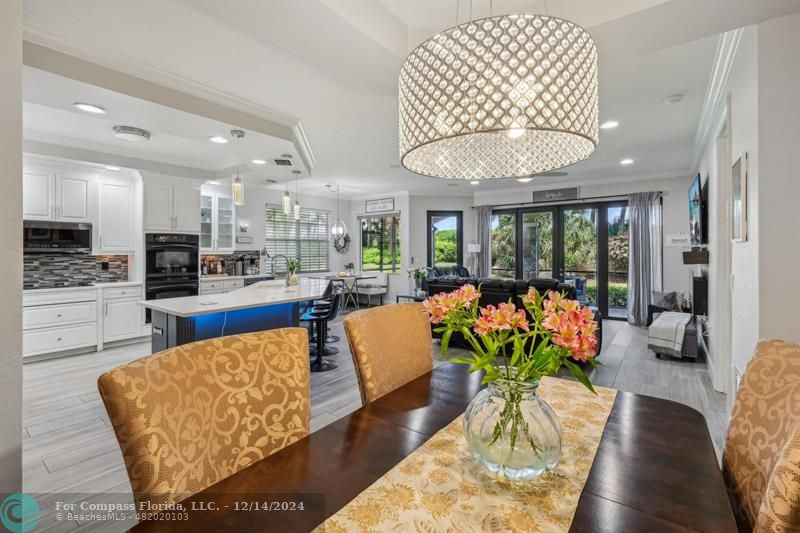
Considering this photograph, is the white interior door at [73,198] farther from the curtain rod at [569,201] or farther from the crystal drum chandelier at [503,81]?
the curtain rod at [569,201]

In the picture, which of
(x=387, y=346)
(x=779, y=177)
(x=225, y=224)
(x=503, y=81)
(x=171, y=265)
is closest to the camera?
(x=503, y=81)

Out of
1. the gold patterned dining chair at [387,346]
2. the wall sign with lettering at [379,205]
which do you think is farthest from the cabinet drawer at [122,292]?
the wall sign with lettering at [379,205]

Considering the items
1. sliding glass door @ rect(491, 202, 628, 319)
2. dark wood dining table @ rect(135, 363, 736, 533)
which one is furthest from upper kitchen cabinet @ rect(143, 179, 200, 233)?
sliding glass door @ rect(491, 202, 628, 319)

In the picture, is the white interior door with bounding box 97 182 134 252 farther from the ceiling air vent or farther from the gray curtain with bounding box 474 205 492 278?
the gray curtain with bounding box 474 205 492 278

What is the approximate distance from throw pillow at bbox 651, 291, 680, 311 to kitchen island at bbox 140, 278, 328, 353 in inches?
210

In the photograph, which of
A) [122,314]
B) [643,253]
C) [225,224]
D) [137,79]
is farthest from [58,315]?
[643,253]

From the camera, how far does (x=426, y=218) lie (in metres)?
8.39

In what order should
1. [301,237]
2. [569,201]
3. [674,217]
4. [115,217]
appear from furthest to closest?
1. [301,237]
2. [569,201]
3. [674,217]
4. [115,217]

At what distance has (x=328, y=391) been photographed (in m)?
3.39

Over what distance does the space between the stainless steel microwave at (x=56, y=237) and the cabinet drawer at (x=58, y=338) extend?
0.97 metres

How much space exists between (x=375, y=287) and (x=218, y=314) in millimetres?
5061

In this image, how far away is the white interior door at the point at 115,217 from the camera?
4.86 meters

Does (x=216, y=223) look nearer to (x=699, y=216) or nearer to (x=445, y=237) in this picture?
(x=445, y=237)

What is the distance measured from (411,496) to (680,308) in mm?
6471
